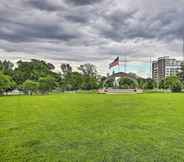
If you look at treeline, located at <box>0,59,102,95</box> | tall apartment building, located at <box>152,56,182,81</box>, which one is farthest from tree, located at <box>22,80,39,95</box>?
tall apartment building, located at <box>152,56,182,81</box>

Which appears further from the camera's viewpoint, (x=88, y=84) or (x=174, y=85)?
(x=88, y=84)

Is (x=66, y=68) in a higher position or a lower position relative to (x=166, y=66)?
lower

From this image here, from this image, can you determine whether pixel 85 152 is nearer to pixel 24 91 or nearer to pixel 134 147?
pixel 134 147

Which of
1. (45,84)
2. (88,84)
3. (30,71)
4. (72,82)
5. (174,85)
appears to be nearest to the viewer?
(45,84)

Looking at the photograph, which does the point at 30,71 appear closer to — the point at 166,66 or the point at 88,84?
the point at 88,84

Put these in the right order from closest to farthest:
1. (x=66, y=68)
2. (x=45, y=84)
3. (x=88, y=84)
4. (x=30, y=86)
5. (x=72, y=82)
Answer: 1. (x=30, y=86)
2. (x=45, y=84)
3. (x=72, y=82)
4. (x=88, y=84)
5. (x=66, y=68)

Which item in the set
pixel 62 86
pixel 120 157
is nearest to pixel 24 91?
pixel 62 86

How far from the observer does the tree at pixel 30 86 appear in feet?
161

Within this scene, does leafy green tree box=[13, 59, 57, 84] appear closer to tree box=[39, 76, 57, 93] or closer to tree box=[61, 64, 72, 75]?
tree box=[39, 76, 57, 93]

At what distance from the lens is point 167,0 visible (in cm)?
1811

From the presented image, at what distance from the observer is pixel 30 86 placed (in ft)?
161

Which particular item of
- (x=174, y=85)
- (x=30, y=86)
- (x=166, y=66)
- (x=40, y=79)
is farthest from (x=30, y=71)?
(x=166, y=66)

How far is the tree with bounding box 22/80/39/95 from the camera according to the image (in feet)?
161

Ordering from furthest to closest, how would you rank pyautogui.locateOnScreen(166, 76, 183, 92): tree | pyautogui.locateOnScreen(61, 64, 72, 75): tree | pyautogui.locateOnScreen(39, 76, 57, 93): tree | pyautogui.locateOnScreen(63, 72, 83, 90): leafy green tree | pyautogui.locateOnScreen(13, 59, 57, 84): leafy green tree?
1. pyautogui.locateOnScreen(61, 64, 72, 75): tree
2. pyautogui.locateOnScreen(63, 72, 83, 90): leafy green tree
3. pyautogui.locateOnScreen(166, 76, 183, 92): tree
4. pyautogui.locateOnScreen(13, 59, 57, 84): leafy green tree
5. pyautogui.locateOnScreen(39, 76, 57, 93): tree
